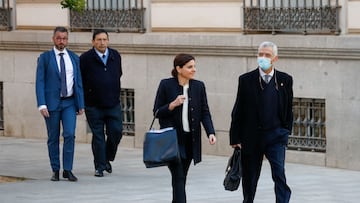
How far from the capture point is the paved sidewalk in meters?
13.1

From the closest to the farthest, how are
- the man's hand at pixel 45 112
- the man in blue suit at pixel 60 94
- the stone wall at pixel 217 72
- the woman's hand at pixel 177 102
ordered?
1. the woman's hand at pixel 177 102
2. the man's hand at pixel 45 112
3. the man in blue suit at pixel 60 94
4. the stone wall at pixel 217 72

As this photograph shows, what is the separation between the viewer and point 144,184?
14.2 m

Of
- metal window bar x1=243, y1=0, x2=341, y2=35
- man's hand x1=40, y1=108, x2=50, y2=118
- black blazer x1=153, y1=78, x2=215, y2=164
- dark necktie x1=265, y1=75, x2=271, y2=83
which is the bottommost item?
man's hand x1=40, y1=108, x2=50, y2=118

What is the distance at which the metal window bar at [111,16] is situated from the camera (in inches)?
711

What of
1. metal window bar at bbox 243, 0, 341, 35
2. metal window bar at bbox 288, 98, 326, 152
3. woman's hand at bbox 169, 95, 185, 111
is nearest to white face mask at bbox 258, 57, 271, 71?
woman's hand at bbox 169, 95, 185, 111

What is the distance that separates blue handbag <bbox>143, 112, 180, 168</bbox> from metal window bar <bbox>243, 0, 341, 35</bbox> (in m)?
4.74

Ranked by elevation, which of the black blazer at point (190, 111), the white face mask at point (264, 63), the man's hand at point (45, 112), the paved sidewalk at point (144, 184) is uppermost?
the white face mask at point (264, 63)

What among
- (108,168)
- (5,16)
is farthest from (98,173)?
(5,16)

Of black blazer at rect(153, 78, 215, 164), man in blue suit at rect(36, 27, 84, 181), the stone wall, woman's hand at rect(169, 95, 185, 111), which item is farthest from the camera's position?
the stone wall

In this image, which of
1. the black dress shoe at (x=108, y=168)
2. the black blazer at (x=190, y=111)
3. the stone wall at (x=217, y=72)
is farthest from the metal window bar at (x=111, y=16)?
the black blazer at (x=190, y=111)

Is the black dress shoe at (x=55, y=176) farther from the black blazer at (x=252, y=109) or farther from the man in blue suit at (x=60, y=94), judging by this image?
the black blazer at (x=252, y=109)

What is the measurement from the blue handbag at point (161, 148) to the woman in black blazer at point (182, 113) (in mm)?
142

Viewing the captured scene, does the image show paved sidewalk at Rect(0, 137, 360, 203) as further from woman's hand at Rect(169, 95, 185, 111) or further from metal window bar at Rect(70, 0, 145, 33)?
metal window bar at Rect(70, 0, 145, 33)

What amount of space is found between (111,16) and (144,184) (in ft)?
15.8
